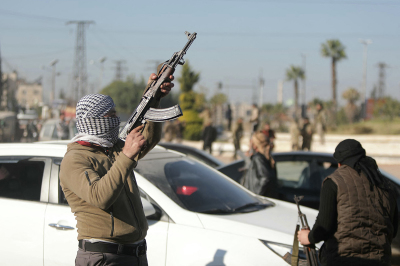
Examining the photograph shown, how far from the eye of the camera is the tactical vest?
265cm

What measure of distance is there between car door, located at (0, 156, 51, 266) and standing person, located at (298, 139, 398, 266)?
2189mm

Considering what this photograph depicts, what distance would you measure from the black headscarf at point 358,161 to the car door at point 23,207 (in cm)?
241

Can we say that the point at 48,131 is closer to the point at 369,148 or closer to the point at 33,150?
the point at 33,150

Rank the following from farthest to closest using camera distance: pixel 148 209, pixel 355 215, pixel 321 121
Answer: pixel 321 121, pixel 148 209, pixel 355 215

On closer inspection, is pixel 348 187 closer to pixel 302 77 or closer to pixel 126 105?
pixel 302 77

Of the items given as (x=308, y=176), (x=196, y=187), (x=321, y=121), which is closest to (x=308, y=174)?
(x=308, y=176)

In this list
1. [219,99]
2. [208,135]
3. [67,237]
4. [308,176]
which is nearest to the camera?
[67,237]

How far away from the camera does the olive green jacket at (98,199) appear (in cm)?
210

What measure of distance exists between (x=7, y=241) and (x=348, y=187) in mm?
2732

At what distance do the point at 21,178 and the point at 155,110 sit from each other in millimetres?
2000

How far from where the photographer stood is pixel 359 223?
8.69ft

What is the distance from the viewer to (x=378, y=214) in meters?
2.67

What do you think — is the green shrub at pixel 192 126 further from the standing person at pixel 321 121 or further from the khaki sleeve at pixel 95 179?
the khaki sleeve at pixel 95 179

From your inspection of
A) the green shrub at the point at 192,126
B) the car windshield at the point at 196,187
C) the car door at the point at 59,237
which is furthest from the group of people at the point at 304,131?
the car door at the point at 59,237
